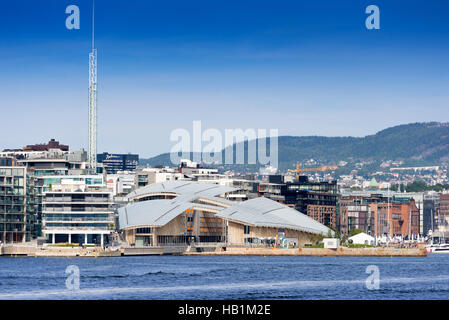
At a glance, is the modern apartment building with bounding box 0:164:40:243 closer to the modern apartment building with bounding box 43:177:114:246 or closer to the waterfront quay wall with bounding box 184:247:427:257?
the modern apartment building with bounding box 43:177:114:246

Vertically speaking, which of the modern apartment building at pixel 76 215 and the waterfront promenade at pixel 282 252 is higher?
the modern apartment building at pixel 76 215

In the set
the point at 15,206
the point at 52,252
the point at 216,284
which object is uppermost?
the point at 15,206

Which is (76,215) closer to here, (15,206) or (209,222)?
(15,206)

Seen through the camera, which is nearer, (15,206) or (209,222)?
(15,206)

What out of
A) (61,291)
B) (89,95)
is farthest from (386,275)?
(89,95)

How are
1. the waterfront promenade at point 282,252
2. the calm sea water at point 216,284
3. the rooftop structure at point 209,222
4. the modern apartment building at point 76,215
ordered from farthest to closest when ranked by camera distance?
the rooftop structure at point 209,222 < the waterfront promenade at point 282,252 < the modern apartment building at point 76,215 < the calm sea water at point 216,284

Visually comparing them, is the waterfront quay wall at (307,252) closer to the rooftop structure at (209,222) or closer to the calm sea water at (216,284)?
the rooftop structure at (209,222)

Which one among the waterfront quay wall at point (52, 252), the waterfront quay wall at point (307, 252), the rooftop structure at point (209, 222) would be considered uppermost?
the rooftop structure at point (209, 222)

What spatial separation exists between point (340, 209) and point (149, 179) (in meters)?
39.2

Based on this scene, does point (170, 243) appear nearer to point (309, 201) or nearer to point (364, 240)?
point (364, 240)

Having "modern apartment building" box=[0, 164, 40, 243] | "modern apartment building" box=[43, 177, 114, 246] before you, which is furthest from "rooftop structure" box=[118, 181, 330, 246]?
"modern apartment building" box=[0, 164, 40, 243]
